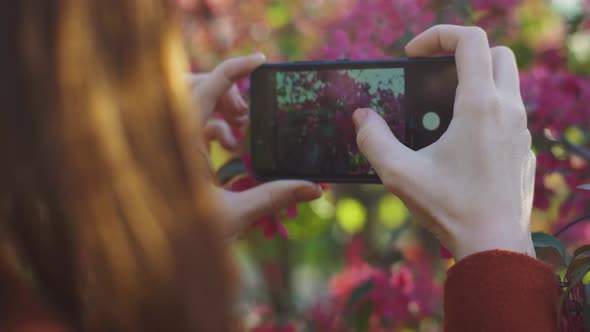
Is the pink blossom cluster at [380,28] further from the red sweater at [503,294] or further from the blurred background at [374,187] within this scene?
the red sweater at [503,294]

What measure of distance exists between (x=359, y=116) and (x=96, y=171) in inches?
17.4

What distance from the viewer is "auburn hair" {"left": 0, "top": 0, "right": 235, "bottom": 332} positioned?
1.44 ft

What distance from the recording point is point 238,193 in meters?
0.89

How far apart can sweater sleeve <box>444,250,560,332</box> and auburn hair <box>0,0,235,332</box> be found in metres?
0.28

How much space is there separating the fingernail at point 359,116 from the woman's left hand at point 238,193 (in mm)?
114

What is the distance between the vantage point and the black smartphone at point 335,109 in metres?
0.83

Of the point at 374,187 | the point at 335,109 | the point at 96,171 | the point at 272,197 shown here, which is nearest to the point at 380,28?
the point at 335,109

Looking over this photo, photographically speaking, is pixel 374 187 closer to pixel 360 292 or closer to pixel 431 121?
pixel 360 292

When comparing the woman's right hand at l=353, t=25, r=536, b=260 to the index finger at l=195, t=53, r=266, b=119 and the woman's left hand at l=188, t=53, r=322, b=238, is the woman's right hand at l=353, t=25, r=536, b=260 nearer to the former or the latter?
the woman's left hand at l=188, t=53, r=322, b=238

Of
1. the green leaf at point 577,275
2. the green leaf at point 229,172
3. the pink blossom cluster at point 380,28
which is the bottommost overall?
the green leaf at point 577,275

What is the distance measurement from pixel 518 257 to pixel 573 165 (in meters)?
0.56

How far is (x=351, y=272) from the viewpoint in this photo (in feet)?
6.41

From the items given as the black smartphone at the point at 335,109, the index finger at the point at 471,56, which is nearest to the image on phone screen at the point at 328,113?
the black smartphone at the point at 335,109

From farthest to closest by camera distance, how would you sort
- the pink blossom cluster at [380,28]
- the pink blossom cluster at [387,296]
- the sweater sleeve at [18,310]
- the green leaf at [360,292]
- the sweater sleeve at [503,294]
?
the pink blossom cluster at [387,296] → the green leaf at [360,292] → the pink blossom cluster at [380,28] → the sweater sleeve at [503,294] → the sweater sleeve at [18,310]
